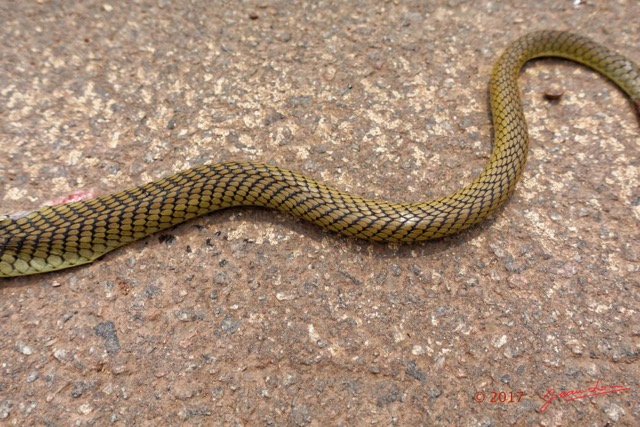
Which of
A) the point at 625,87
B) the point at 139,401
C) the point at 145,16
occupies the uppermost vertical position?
the point at 625,87

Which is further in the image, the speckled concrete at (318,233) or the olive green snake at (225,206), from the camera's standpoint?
the olive green snake at (225,206)

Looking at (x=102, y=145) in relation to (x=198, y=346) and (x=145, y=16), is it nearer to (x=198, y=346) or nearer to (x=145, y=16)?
(x=145, y=16)

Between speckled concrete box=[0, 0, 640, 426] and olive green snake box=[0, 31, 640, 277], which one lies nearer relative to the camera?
speckled concrete box=[0, 0, 640, 426]

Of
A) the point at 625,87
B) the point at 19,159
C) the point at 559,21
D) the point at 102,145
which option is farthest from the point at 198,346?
the point at 559,21
